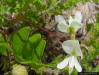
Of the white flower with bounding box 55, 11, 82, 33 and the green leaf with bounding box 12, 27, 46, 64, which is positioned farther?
the green leaf with bounding box 12, 27, 46, 64

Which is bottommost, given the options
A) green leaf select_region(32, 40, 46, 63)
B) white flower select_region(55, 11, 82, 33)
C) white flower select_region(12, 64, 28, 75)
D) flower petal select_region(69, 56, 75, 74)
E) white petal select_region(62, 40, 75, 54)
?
white flower select_region(12, 64, 28, 75)

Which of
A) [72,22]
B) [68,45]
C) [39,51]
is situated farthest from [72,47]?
[39,51]

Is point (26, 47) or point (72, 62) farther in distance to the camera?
point (26, 47)

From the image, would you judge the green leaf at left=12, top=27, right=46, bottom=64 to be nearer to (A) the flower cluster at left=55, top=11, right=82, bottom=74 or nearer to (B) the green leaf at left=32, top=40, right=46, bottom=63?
(B) the green leaf at left=32, top=40, right=46, bottom=63

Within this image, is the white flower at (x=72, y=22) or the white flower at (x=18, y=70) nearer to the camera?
the white flower at (x=72, y=22)

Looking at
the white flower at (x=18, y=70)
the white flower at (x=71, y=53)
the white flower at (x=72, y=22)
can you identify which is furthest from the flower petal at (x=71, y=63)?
the white flower at (x=18, y=70)

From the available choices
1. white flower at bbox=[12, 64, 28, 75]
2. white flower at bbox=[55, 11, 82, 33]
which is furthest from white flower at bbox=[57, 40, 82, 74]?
white flower at bbox=[12, 64, 28, 75]

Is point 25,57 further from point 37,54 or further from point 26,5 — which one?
point 26,5

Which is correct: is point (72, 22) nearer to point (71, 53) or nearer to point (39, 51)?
point (71, 53)

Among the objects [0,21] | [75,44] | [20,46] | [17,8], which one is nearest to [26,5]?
[17,8]

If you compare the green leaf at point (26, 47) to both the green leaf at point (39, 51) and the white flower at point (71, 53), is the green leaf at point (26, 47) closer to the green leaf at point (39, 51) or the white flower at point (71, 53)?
the green leaf at point (39, 51)

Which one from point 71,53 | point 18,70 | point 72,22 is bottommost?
point 18,70
